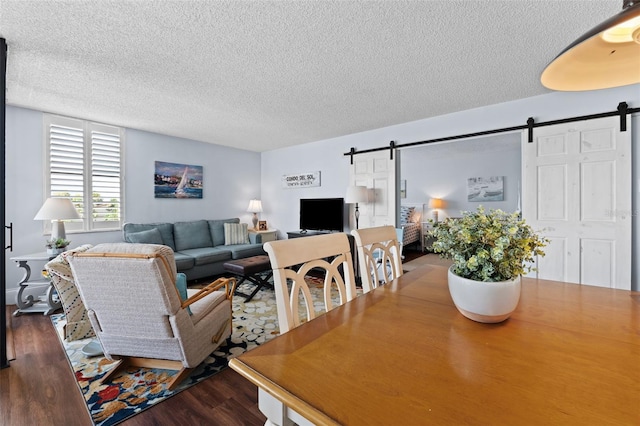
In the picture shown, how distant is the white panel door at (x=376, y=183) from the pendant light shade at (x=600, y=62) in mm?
3207

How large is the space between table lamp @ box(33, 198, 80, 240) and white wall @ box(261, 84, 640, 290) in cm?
329

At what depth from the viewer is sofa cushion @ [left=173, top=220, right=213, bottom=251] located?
4520mm

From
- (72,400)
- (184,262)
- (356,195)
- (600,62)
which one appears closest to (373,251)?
(600,62)

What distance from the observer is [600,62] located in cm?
93

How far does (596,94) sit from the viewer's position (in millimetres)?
2773

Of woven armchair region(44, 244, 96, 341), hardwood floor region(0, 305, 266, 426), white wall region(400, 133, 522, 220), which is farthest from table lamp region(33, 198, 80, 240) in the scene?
white wall region(400, 133, 522, 220)

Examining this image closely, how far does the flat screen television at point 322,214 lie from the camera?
4754 millimetres

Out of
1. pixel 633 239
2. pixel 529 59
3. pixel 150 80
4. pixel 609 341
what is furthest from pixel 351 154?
pixel 609 341

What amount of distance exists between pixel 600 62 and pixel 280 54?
1947 millimetres

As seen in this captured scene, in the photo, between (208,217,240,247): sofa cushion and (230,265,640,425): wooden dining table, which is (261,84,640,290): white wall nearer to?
(208,217,240,247): sofa cushion

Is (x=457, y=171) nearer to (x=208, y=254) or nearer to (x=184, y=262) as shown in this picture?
(x=208, y=254)

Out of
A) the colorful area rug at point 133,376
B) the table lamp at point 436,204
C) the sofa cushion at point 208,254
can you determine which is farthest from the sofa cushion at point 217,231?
the table lamp at point 436,204

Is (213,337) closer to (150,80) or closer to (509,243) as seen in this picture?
(509,243)

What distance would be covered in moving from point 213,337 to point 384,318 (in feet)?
5.30
